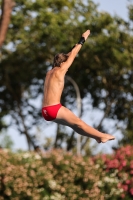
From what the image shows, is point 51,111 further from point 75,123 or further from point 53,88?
point 75,123

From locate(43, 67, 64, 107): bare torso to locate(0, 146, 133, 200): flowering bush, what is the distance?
12095 mm

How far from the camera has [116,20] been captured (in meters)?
41.3

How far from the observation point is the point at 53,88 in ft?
26.5

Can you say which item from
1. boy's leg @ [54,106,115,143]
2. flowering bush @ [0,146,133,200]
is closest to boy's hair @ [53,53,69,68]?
boy's leg @ [54,106,115,143]

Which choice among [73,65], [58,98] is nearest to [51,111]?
[58,98]

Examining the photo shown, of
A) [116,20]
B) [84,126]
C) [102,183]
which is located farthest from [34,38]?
[84,126]

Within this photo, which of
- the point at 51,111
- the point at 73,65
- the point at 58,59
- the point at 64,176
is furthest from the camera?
the point at 73,65

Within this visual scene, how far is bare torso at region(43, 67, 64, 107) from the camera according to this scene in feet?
26.4

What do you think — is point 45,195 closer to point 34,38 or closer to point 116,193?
point 116,193

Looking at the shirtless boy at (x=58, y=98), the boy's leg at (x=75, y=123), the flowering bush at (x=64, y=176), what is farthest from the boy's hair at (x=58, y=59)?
the flowering bush at (x=64, y=176)

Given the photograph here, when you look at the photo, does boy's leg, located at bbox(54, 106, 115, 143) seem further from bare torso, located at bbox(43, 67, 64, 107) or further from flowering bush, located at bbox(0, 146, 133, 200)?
flowering bush, located at bbox(0, 146, 133, 200)

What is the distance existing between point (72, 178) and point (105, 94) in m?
23.1

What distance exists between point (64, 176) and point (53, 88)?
13.1 metres

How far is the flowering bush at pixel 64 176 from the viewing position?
66.1ft
